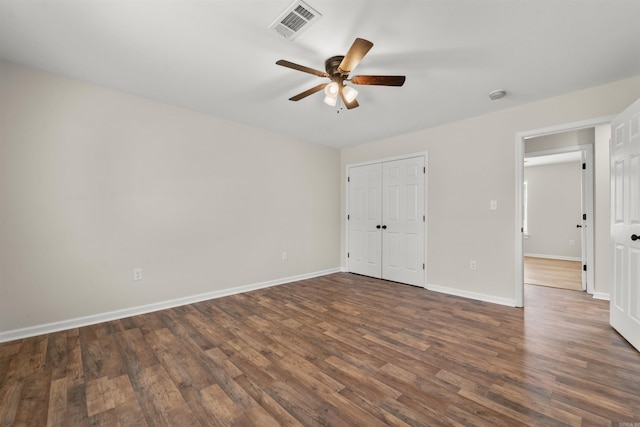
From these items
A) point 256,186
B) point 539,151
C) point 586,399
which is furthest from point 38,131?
point 539,151

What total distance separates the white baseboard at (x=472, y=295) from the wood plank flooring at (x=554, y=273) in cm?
164

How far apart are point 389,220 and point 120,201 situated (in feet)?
12.3

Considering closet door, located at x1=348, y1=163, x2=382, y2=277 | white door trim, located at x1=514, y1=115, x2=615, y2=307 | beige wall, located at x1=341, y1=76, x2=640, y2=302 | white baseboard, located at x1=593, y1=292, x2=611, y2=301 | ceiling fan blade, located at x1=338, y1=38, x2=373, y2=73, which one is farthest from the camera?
closet door, located at x1=348, y1=163, x2=382, y2=277

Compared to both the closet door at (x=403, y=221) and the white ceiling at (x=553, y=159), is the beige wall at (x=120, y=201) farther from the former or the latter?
the white ceiling at (x=553, y=159)

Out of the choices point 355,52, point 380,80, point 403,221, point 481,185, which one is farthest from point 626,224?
point 355,52

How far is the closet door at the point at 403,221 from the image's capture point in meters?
4.12

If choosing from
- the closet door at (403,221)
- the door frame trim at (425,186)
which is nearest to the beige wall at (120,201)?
the door frame trim at (425,186)

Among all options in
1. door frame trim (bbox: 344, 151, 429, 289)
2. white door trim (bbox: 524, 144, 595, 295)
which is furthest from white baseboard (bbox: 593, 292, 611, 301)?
door frame trim (bbox: 344, 151, 429, 289)

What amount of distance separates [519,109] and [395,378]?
337 cm

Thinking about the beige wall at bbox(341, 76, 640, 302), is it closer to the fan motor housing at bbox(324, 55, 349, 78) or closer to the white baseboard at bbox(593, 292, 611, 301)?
the white baseboard at bbox(593, 292, 611, 301)

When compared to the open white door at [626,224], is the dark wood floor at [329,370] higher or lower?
lower

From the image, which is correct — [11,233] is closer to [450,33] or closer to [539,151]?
[450,33]

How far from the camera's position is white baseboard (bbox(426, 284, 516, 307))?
3.26 m

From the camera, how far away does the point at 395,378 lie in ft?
5.88
